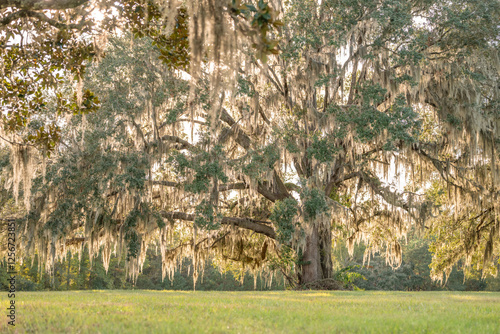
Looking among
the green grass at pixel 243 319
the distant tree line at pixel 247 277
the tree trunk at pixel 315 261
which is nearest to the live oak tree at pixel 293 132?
the tree trunk at pixel 315 261

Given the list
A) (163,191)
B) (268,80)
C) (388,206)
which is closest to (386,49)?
(268,80)

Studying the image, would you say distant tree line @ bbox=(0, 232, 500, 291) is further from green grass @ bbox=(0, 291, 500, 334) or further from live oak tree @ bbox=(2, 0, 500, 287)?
green grass @ bbox=(0, 291, 500, 334)

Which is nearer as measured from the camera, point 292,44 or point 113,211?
point 292,44

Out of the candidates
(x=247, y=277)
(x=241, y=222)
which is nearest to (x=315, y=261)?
(x=241, y=222)

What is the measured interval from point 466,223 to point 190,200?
10149 millimetres

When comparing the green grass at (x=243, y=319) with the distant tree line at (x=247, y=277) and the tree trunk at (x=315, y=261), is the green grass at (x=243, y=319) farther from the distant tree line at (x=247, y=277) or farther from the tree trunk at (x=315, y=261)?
the distant tree line at (x=247, y=277)

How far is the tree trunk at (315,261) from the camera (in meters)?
13.3

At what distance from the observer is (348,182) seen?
1549 centimetres

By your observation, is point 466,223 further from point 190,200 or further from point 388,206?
point 190,200

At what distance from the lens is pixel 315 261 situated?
13398 millimetres

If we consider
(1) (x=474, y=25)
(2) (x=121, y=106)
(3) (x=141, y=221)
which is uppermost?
(1) (x=474, y=25)

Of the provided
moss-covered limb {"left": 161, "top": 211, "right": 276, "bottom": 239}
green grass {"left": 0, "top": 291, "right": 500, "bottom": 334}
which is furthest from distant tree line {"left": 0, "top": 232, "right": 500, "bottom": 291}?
green grass {"left": 0, "top": 291, "right": 500, "bottom": 334}

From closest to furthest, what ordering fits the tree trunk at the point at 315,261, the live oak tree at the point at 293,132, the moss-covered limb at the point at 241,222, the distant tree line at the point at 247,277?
the live oak tree at the point at 293,132 → the moss-covered limb at the point at 241,222 → the tree trunk at the point at 315,261 → the distant tree line at the point at 247,277

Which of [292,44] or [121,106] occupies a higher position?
[292,44]
